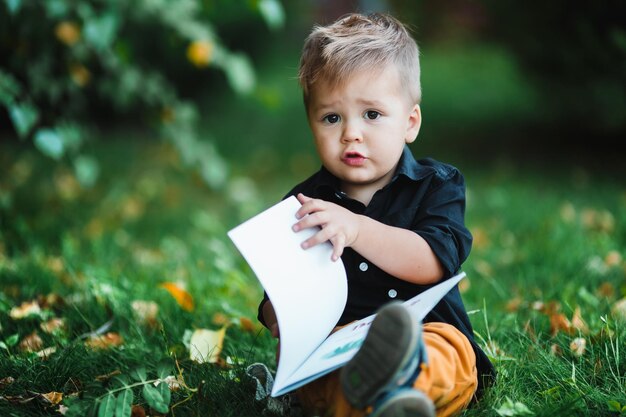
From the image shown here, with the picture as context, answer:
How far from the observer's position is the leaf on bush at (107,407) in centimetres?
154

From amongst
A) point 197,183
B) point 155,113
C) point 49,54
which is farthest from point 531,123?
point 49,54

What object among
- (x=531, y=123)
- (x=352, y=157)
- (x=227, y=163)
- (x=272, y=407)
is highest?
(x=352, y=157)

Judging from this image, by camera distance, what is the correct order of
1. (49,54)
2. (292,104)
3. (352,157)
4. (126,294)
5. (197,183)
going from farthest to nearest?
(292,104) → (197,183) → (49,54) → (126,294) → (352,157)

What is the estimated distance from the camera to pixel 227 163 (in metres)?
5.62

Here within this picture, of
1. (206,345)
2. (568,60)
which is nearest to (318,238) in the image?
(206,345)

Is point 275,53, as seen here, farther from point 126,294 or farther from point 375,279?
point 375,279

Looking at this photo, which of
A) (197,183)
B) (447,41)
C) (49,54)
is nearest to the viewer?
(49,54)

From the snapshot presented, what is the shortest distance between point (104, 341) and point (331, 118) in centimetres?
97

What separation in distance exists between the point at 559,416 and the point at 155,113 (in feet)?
9.05

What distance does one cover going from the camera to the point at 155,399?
158 cm

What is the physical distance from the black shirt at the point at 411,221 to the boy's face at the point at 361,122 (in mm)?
58

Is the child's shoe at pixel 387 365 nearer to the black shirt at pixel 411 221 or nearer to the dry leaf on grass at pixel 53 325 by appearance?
the black shirt at pixel 411 221

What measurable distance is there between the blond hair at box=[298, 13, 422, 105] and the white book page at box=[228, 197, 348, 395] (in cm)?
34

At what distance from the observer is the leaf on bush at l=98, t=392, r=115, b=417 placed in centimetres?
154
